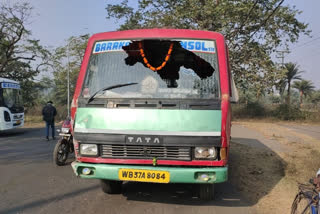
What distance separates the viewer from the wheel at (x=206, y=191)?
184 inches

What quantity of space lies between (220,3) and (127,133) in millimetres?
17035

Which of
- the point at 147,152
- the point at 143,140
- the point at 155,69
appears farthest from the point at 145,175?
the point at 155,69

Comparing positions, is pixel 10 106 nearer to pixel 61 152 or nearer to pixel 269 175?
pixel 61 152

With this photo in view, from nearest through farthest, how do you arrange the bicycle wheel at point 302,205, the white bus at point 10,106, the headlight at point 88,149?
the bicycle wheel at point 302,205, the headlight at point 88,149, the white bus at point 10,106

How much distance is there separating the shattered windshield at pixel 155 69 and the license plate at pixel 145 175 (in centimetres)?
103

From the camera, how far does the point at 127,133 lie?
4.15 metres

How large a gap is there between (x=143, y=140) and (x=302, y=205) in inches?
78.4

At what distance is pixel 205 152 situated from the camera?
13.4 ft

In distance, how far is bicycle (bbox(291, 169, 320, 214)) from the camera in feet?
9.70

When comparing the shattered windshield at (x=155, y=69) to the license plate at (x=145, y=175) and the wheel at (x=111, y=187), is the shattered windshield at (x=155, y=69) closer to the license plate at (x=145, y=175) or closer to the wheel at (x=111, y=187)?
the license plate at (x=145, y=175)

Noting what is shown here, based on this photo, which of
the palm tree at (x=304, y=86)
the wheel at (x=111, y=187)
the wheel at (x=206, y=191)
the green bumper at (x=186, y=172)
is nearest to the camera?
the green bumper at (x=186, y=172)

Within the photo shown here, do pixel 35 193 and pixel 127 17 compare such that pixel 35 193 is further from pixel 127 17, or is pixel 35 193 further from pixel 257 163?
pixel 127 17

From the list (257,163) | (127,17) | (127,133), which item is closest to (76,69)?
(127,17)

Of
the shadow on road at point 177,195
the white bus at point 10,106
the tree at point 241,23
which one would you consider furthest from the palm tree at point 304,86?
the shadow on road at point 177,195
